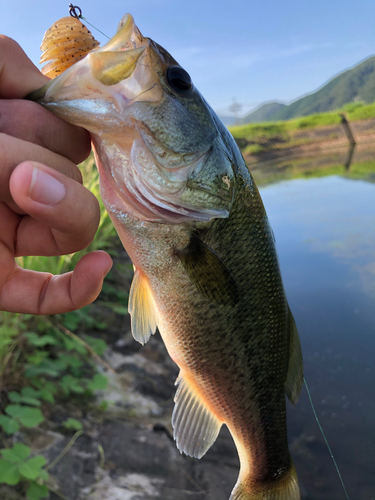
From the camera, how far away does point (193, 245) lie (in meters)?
1.18

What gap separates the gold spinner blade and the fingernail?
0.39m

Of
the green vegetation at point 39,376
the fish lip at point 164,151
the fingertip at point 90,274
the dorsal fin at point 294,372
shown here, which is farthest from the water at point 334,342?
the fish lip at point 164,151

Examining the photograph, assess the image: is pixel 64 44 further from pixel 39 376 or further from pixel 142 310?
pixel 39 376

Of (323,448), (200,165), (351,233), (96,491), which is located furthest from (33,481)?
(351,233)

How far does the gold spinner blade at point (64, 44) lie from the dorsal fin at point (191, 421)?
1172mm

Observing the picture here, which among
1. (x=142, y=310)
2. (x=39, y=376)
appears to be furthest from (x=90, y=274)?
(x=39, y=376)

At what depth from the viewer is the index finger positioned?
82 centimetres

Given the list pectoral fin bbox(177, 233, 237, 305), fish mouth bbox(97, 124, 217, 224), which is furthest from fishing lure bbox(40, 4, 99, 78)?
pectoral fin bbox(177, 233, 237, 305)

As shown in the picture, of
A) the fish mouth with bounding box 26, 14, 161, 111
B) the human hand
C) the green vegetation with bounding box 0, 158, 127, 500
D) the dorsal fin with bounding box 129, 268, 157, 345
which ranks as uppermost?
the fish mouth with bounding box 26, 14, 161, 111

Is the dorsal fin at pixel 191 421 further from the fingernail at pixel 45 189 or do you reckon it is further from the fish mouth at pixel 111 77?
the fish mouth at pixel 111 77

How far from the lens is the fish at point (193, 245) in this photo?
89cm

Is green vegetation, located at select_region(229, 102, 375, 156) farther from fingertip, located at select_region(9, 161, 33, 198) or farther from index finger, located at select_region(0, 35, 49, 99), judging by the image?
fingertip, located at select_region(9, 161, 33, 198)

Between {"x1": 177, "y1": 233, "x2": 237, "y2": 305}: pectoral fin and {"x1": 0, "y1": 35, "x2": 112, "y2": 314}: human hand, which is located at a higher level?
{"x1": 0, "y1": 35, "x2": 112, "y2": 314}: human hand

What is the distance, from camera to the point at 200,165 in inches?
43.3
